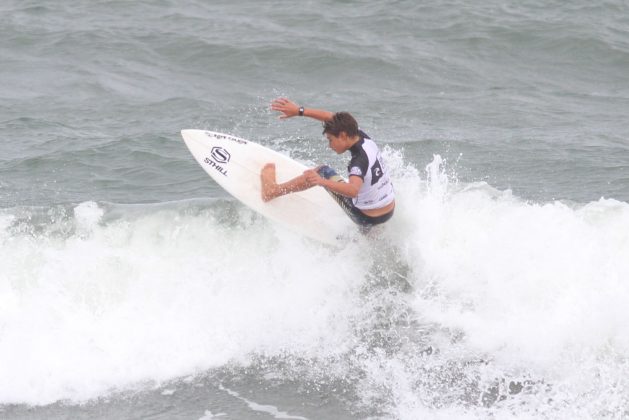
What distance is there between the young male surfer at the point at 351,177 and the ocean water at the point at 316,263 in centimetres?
47

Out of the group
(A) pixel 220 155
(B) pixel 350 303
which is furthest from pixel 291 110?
→ (B) pixel 350 303

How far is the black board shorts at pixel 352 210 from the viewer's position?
8281 mm

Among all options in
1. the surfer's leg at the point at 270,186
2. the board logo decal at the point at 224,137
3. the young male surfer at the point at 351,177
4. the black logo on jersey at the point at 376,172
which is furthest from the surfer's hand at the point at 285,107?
the board logo decal at the point at 224,137

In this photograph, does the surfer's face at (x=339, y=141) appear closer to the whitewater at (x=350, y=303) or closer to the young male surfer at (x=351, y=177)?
the young male surfer at (x=351, y=177)

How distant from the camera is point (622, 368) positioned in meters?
7.15

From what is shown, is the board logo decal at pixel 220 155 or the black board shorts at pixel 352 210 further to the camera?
the board logo decal at pixel 220 155

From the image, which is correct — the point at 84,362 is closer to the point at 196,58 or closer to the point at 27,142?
the point at 27,142

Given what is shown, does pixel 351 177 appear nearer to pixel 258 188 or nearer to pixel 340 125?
pixel 340 125

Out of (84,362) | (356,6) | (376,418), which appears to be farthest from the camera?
(356,6)

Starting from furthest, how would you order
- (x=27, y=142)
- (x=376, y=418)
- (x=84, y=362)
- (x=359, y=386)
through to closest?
(x=27, y=142)
(x=84, y=362)
(x=359, y=386)
(x=376, y=418)

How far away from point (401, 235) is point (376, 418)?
2502 mm

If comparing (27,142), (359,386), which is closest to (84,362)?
(359,386)

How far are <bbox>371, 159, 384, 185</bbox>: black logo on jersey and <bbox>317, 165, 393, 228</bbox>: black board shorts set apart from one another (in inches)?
15.3

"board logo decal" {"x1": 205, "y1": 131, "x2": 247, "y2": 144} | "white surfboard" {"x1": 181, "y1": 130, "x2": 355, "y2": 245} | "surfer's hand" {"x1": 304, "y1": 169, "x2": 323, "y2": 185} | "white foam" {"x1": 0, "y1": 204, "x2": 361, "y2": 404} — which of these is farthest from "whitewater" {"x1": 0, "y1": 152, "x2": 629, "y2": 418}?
"surfer's hand" {"x1": 304, "y1": 169, "x2": 323, "y2": 185}
